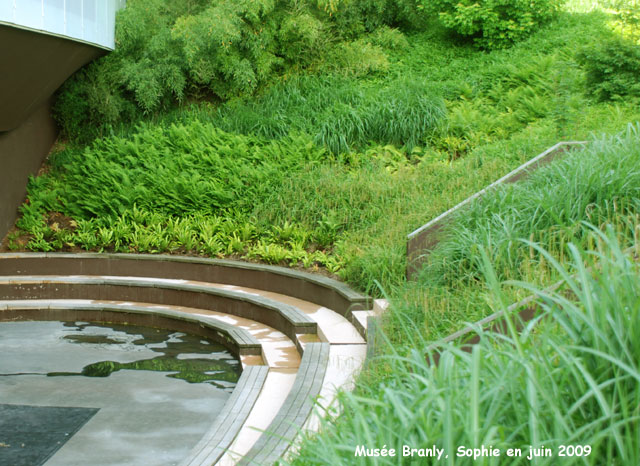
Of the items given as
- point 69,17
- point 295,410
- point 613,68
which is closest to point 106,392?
point 295,410

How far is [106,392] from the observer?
6070 mm

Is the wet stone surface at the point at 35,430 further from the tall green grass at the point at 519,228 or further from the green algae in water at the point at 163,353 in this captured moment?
the tall green grass at the point at 519,228

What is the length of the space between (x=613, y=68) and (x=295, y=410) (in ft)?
26.6

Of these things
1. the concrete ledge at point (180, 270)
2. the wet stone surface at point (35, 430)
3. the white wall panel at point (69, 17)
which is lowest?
the wet stone surface at point (35, 430)

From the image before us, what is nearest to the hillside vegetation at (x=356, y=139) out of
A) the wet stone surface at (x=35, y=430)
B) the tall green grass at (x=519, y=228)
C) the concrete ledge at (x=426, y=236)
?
the tall green grass at (x=519, y=228)

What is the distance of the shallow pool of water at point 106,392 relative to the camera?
190 inches

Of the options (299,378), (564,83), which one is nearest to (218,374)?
(299,378)

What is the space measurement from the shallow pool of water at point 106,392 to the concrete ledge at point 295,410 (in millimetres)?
873

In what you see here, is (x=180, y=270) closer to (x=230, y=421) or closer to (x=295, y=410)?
(x=230, y=421)

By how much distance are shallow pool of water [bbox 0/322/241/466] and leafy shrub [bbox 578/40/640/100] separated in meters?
7.01

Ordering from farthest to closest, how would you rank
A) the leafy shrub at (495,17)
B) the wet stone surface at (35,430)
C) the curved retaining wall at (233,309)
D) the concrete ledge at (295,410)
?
the leafy shrub at (495,17)
the curved retaining wall at (233,309)
the wet stone surface at (35,430)
the concrete ledge at (295,410)

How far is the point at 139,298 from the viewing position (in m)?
9.49

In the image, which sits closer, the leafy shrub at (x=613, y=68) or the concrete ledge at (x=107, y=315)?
the concrete ledge at (x=107, y=315)

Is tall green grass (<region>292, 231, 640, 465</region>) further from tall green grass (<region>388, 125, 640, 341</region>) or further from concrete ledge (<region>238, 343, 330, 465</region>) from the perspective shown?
tall green grass (<region>388, 125, 640, 341</region>)
